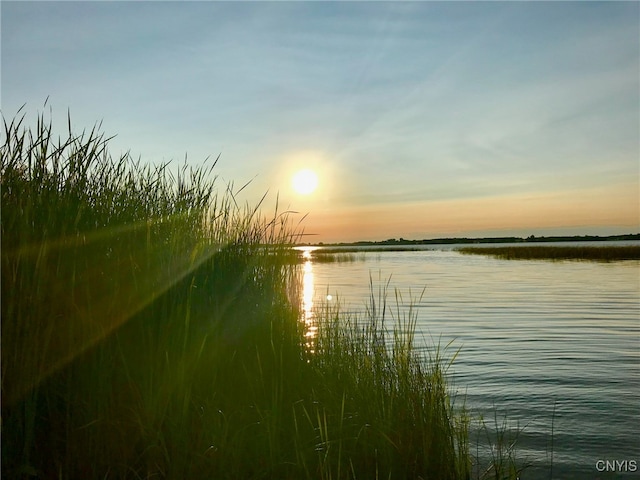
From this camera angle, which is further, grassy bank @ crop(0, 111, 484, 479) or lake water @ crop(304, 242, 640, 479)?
lake water @ crop(304, 242, 640, 479)

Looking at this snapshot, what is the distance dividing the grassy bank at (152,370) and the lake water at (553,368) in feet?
5.96

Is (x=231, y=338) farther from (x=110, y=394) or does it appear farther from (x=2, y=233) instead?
(x=2, y=233)

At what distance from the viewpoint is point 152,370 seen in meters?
4.48

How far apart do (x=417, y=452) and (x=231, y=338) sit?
87.0 inches

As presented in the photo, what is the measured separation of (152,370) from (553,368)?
8808 mm

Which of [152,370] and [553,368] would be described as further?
[553,368]

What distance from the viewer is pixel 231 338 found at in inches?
238

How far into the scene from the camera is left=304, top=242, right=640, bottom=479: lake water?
688 centimetres

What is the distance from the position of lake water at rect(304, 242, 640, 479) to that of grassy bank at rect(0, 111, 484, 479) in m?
1.82

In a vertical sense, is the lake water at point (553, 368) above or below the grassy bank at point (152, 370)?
below

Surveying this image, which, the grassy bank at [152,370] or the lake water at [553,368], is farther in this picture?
the lake water at [553,368]

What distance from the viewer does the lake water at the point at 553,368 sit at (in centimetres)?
688

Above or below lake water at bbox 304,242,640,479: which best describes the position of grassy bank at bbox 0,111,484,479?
above

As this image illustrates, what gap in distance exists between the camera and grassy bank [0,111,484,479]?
13.6 feet
